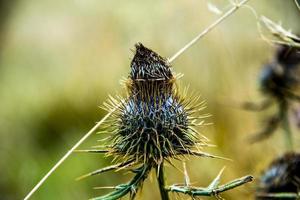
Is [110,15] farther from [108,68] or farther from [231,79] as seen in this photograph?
[231,79]

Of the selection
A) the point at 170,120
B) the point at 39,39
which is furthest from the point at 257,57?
the point at 39,39

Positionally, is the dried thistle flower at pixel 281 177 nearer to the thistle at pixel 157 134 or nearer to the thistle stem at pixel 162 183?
the thistle at pixel 157 134

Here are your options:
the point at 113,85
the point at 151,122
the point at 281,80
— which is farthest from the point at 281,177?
the point at 113,85

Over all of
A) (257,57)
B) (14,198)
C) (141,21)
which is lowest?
(14,198)

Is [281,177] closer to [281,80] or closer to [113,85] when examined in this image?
[281,80]

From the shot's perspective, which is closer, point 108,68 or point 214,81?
point 214,81

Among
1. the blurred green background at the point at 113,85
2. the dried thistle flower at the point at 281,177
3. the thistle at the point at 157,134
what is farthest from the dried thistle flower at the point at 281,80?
the thistle at the point at 157,134

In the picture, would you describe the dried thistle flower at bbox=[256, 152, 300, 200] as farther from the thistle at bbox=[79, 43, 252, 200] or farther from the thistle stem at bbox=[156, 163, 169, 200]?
the thistle stem at bbox=[156, 163, 169, 200]
